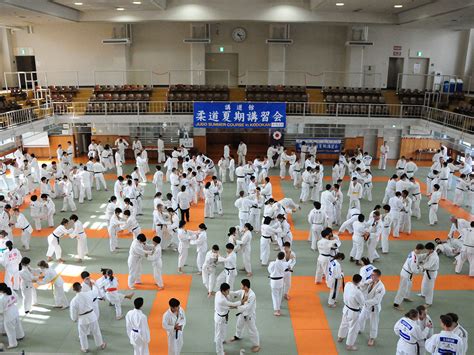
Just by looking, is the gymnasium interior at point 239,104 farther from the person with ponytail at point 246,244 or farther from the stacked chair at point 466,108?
the person with ponytail at point 246,244

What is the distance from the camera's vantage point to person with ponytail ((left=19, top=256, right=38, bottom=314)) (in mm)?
7801

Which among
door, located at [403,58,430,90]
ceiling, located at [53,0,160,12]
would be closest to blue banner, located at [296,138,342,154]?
door, located at [403,58,430,90]

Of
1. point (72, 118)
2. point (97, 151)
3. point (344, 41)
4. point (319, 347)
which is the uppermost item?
point (344, 41)

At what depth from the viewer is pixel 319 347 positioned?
7.29 m

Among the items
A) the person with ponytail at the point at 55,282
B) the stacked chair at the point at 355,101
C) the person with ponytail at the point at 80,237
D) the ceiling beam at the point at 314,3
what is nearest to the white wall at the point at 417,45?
the stacked chair at the point at 355,101

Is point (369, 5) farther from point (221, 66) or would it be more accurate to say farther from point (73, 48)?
point (73, 48)

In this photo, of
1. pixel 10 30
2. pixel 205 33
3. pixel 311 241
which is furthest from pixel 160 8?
pixel 311 241

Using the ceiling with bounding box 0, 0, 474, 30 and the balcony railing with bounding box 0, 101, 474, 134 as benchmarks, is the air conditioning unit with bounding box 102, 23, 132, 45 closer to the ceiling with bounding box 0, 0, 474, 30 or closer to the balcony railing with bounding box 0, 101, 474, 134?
the ceiling with bounding box 0, 0, 474, 30

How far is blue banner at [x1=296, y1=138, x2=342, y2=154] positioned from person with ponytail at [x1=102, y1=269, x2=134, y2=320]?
44.6ft

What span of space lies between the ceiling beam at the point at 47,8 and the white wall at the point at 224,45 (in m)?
3.33

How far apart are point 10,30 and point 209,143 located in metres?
11.9

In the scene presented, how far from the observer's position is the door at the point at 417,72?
74.1ft

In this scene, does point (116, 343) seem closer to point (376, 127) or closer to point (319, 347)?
point (319, 347)

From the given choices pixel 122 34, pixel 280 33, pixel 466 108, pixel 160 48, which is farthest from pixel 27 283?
pixel 280 33
